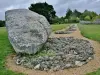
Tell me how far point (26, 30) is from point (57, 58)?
244 centimetres

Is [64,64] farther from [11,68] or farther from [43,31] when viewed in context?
[43,31]

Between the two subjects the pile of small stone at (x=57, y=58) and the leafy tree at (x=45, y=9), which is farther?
the leafy tree at (x=45, y=9)

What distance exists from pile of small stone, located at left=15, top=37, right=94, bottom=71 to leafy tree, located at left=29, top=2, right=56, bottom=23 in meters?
37.4

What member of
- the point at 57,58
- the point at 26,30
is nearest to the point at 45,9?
the point at 26,30

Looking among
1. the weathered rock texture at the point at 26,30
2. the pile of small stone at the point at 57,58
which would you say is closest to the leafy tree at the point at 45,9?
the weathered rock texture at the point at 26,30

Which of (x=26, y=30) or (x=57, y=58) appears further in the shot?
(x=26, y=30)

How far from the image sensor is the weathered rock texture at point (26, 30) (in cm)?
1055

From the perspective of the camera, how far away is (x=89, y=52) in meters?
10.9

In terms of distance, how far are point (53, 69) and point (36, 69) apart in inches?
27.1

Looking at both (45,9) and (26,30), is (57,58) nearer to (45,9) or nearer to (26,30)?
(26,30)

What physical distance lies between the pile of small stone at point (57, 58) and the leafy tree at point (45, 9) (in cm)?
3737

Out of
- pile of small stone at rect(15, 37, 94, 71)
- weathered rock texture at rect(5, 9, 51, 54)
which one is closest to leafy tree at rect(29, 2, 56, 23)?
weathered rock texture at rect(5, 9, 51, 54)

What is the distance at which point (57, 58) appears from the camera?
9797mm

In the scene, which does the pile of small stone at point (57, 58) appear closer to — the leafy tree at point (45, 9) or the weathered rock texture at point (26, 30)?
the weathered rock texture at point (26, 30)
